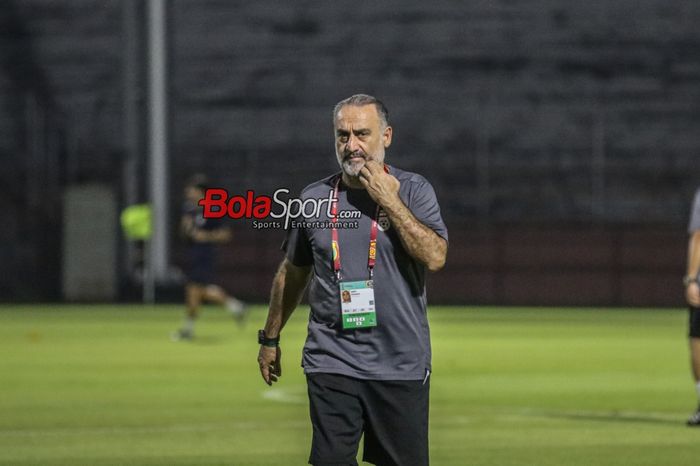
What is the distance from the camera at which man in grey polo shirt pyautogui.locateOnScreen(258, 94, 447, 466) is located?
7293 millimetres

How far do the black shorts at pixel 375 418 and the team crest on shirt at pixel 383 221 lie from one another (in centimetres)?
66

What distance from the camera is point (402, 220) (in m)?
7.10

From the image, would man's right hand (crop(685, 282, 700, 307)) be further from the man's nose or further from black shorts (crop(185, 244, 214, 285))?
black shorts (crop(185, 244, 214, 285))

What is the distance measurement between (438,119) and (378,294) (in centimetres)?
3198

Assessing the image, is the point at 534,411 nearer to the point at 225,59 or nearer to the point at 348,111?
the point at 348,111

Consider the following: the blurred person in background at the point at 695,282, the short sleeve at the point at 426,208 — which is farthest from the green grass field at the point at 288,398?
the short sleeve at the point at 426,208

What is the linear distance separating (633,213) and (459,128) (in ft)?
14.4

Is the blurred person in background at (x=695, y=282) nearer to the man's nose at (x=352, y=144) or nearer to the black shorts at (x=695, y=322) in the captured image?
the black shorts at (x=695, y=322)

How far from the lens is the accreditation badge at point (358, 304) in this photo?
7.33 meters

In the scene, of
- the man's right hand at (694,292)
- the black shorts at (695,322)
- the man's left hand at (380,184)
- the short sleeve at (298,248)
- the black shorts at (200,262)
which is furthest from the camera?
the black shorts at (200,262)

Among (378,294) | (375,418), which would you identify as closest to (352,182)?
(378,294)

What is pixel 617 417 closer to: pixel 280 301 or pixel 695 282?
pixel 695 282

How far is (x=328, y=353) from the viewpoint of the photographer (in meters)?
7.46

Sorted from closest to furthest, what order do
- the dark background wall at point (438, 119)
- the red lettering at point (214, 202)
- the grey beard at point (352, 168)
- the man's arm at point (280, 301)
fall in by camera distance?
the grey beard at point (352, 168), the man's arm at point (280, 301), the red lettering at point (214, 202), the dark background wall at point (438, 119)
